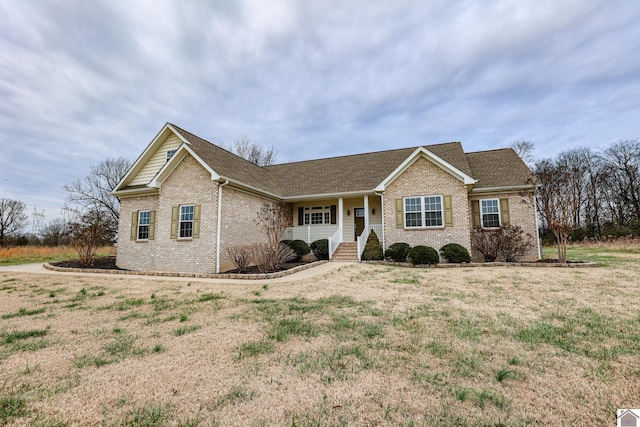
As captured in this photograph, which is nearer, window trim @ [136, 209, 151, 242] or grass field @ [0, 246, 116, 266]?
window trim @ [136, 209, 151, 242]

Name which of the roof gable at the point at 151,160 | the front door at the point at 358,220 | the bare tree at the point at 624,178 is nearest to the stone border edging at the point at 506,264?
the front door at the point at 358,220

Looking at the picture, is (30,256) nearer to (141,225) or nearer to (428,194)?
(141,225)

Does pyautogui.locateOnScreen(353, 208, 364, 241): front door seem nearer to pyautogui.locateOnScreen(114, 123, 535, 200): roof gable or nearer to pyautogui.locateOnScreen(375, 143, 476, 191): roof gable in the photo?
pyautogui.locateOnScreen(114, 123, 535, 200): roof gable

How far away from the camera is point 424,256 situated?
40.5 ft

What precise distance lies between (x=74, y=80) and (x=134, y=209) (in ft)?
23.3

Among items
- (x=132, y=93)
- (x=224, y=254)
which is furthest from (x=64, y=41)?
(x=224, y=254)

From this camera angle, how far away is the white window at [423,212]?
45.9 feet

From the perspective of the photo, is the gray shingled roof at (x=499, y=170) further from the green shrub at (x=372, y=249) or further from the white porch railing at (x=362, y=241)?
the white porch railing at (x=362, y=241)

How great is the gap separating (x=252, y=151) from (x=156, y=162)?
19.4 metres

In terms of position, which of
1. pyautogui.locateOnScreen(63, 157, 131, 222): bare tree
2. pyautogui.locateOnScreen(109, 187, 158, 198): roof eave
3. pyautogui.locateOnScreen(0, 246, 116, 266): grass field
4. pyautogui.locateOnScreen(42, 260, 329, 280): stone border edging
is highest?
pyautogui.locateOnScreen(63, 157, 131, 222): bare tree

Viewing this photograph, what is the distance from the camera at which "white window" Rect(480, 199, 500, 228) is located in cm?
1431

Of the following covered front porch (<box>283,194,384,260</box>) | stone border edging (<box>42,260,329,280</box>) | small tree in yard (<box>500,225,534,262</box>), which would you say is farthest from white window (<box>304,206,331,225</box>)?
small tree in yard (<box>500,225,534,262</box>)

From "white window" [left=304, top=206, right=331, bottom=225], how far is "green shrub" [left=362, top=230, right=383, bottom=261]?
11.9 feet

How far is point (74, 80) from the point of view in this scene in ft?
48.8
